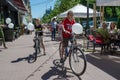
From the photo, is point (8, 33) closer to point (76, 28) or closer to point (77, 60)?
point (76, 28)

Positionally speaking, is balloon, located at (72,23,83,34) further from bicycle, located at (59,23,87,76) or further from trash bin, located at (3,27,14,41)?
trash bin, located at (3,27,14,41)

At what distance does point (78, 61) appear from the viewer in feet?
31.0

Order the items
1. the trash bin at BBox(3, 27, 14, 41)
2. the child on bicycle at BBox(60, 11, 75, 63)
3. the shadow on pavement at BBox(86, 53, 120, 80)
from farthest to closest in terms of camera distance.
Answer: the trash bin at BBox(3, 27, 14, 41) → the child on bicycle at BBox(60, 11, 75, 63) → the shadow on pavement at BBox(86, 53, 120, 80)

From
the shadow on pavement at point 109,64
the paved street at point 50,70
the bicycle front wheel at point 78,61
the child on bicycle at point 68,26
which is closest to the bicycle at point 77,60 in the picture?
the bicycle front wheel at point 78,61

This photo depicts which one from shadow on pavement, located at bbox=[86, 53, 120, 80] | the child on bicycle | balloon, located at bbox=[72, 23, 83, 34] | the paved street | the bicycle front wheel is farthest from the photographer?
the child on bicycle

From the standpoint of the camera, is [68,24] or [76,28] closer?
[76,28]

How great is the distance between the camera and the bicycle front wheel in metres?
9.16

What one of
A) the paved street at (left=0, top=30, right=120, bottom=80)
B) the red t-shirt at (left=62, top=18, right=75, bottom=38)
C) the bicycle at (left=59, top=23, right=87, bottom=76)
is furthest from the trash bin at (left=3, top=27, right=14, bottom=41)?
the bicycle at (left=59, top=23, right=87, bottom=76)

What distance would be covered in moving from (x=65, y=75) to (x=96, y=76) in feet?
2.91

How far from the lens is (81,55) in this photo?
9.22 meters

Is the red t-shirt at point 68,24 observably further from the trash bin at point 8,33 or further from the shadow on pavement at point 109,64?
the trash bin at point 8,33

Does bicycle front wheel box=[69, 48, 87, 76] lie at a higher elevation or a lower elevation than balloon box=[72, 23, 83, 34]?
lower

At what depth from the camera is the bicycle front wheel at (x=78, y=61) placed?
9164 millimetres

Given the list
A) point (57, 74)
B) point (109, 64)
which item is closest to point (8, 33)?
point (109, 64)
